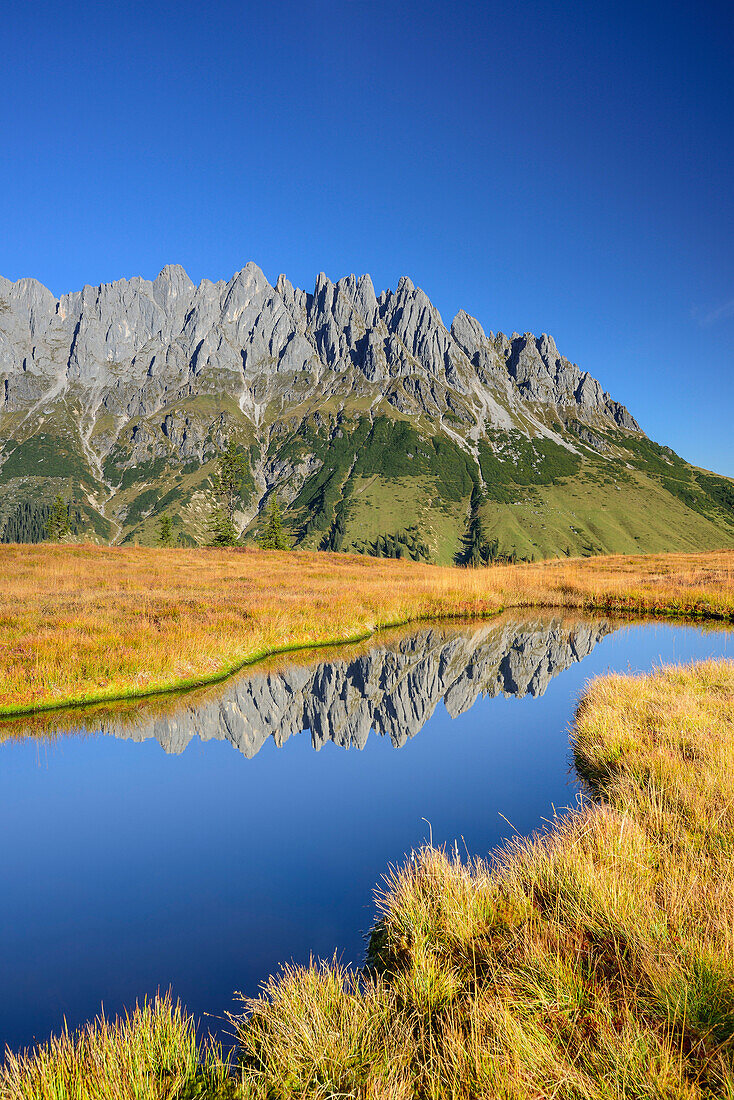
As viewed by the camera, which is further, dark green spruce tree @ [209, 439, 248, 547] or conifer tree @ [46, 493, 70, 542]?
conifer tree @ [46, 493, 70, 542]

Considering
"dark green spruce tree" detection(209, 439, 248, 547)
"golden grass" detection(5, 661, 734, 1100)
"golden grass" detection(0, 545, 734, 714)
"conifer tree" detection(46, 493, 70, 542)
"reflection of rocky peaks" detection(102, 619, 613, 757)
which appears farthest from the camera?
"conifer tree" detection(46, 493, 70, 542)

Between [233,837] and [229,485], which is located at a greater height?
[229,485]

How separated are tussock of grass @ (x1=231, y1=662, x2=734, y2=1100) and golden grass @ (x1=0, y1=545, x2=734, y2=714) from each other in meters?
14.3

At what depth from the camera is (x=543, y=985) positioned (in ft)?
16.5

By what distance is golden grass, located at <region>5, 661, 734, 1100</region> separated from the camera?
4145 millimetres

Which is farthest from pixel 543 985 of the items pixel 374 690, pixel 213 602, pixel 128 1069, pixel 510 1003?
pixel 213 602

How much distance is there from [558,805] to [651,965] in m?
6.24

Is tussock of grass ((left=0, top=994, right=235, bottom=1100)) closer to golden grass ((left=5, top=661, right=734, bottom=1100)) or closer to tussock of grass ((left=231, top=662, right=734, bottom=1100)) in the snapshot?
golden grass ((left=5, top=661, right=734, bottom=1100))

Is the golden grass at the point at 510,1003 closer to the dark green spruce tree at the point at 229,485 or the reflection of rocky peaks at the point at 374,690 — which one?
the reflection of rocky peaks at the point at 374,690

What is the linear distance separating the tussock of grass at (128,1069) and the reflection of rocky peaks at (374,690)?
9813 millimetres

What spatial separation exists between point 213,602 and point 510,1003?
2644 centimetres

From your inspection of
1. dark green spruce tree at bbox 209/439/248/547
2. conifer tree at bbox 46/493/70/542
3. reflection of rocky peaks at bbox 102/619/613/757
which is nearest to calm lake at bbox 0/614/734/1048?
reflection of rocky peaks at bbox 102/619/613/757

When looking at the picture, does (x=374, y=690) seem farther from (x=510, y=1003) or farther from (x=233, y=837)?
(x=510, y=1003)

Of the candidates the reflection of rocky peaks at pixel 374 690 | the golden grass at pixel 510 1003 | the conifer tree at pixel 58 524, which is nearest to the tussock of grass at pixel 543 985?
the golden grass at pixel 510 1003
